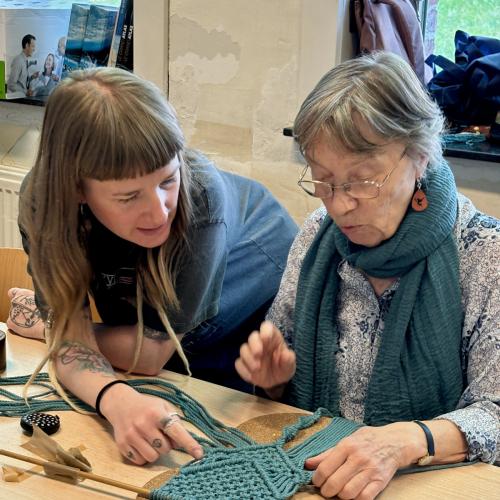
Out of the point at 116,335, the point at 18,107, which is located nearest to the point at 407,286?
the point at 116,335

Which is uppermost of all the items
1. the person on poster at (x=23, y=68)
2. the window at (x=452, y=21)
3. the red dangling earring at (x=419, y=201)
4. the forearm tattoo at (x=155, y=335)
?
the window at (x=452, y=21)

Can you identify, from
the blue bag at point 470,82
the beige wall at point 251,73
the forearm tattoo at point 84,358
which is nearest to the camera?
the forearm tattoo at point 84,358

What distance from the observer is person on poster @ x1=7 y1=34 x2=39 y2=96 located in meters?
3.15

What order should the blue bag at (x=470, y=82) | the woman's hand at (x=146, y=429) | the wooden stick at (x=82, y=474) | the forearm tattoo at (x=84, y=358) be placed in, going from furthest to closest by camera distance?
1. the blue bag at (x=470, y=82)
2. the forearm tattoo at (x=84, y=358)
3. the woman's hand at (x=146, y=429)
4. the wooden stick at (x=82, y=474)

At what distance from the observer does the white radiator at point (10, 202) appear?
10.6 feet

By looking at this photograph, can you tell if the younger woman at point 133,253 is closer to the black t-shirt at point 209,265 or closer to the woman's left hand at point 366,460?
the black t-shirt at point 209,265

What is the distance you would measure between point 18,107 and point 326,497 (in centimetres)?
244

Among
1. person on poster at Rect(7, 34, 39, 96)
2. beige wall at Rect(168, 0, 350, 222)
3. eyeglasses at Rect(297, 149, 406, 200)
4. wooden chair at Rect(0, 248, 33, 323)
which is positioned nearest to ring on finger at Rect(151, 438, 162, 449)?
eyeglasses at Rect(297, 149, 406, 200)

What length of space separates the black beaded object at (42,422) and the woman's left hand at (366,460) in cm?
44

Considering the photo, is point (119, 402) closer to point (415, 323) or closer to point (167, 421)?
point (167, 421)

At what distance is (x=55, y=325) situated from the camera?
1.62 metres

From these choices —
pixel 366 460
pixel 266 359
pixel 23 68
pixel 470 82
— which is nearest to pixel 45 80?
pixel 23 68

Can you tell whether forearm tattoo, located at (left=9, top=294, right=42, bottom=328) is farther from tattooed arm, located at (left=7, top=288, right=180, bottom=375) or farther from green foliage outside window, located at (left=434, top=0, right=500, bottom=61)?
green foliage outside window, located at (left=434, top=0, right=500, bottom=61)

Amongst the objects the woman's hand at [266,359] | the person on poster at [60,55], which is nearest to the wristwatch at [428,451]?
the woman's hand at [266,359]
